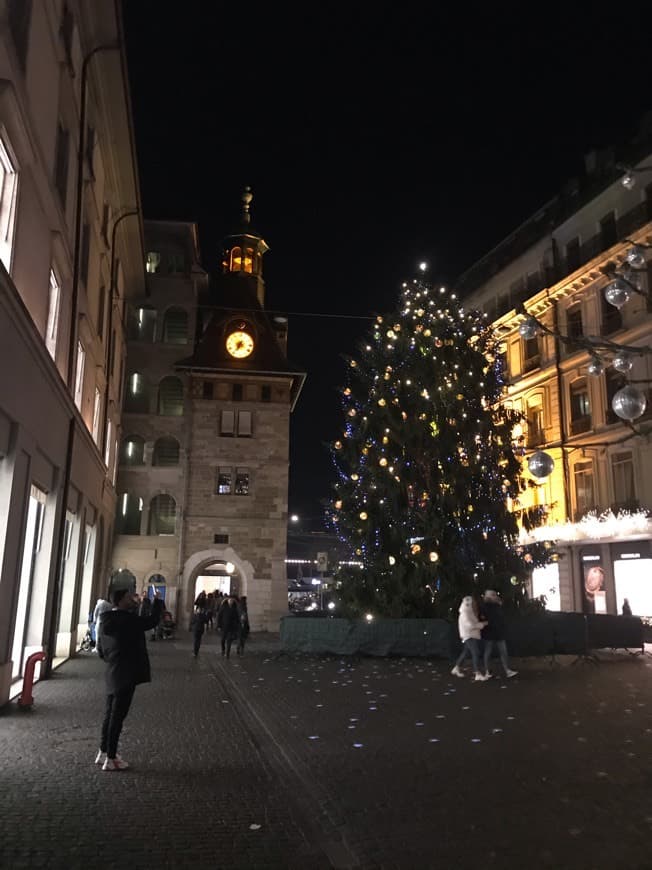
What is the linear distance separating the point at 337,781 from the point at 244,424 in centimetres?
3145

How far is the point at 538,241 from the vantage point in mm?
38219

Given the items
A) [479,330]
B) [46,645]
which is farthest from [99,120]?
[46,645]

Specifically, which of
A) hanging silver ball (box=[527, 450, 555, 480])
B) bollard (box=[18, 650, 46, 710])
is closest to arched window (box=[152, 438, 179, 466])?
bollard (box=[18, 650, 46, 710])

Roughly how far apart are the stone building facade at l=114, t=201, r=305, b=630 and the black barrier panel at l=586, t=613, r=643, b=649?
60.3ft

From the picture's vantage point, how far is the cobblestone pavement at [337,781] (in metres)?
5.34

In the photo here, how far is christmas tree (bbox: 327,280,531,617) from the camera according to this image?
2094 cm

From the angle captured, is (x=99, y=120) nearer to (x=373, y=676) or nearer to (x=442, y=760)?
(x=373, y=676)

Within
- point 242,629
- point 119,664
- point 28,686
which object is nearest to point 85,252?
point 242,629

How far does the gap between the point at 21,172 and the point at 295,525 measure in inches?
3090

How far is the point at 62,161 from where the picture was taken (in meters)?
16.3

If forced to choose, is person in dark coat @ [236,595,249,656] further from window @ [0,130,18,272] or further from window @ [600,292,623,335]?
window @ [600,292,623,335]

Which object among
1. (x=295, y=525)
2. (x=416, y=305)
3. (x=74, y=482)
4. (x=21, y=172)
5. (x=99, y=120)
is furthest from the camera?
(x=295, y=525)

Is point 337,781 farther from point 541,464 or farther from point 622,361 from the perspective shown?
point 622,361

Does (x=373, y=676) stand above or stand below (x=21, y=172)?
below
